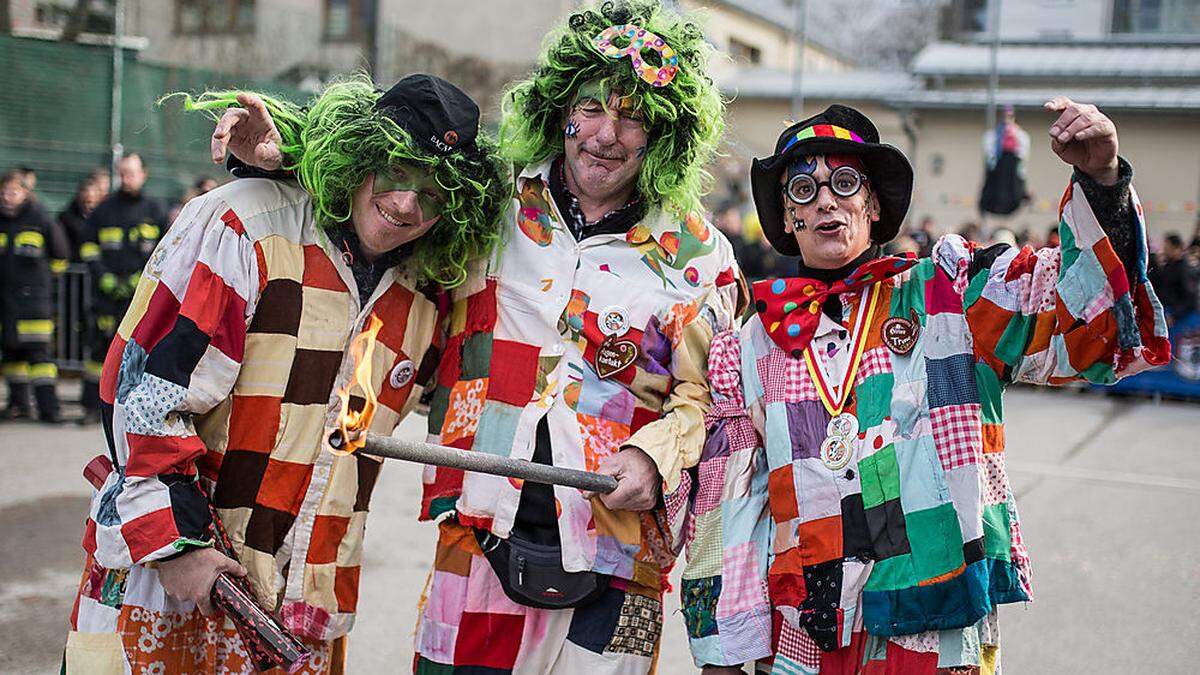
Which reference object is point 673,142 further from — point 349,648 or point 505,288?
point 349,648

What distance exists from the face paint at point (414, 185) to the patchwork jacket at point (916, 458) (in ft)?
2.65

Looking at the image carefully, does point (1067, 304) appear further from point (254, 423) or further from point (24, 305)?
point (24, 305)

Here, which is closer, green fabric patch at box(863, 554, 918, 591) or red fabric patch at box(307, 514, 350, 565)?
green fabric patch at box(863, 554, 918, 591)

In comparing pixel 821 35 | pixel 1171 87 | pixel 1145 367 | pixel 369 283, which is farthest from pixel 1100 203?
pixel 821 35

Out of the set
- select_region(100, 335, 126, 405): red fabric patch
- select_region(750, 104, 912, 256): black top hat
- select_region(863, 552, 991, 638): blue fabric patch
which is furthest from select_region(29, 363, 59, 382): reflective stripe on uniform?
select_region(863, 552, 991, 638): blue fabric patch

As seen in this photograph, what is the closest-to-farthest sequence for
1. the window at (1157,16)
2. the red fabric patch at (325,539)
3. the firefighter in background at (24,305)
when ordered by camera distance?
the red fabric patch at (325,539)
the firefighter in background at (24,305)
the window at (1157,16)

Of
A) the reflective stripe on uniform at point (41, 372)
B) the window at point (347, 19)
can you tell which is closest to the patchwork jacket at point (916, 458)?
the reflective stripe on uniform at point (41, 372)

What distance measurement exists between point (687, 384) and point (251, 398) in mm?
996

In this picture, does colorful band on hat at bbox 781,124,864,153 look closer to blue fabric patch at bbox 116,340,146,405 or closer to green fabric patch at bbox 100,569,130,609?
blue fabric patch at bbox 116,340,146,405

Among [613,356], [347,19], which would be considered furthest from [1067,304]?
[347,19]

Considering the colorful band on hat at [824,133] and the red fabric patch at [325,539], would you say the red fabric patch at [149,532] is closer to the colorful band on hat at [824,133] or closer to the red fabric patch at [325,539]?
the red fabric patch at [325,539]

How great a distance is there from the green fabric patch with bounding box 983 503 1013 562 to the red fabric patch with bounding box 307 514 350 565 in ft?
4.54

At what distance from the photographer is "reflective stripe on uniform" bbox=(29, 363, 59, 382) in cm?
840

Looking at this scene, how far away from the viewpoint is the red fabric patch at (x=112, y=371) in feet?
7.70
